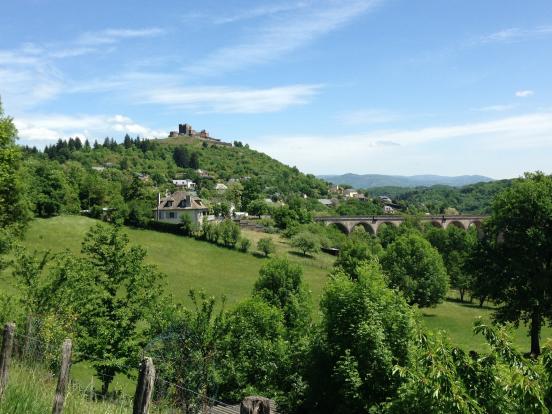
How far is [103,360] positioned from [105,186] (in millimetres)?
77287

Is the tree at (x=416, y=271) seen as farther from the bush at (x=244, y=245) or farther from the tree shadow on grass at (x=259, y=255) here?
the bush at (x=244, y=245)

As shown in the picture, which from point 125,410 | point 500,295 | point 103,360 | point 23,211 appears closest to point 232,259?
point 23,211

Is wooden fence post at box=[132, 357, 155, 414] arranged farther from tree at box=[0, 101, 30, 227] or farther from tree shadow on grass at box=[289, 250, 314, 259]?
tree shadow on grass at box=[289, 250, 314, 259]

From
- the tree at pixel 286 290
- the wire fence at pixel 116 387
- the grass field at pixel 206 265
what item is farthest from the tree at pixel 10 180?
the tree at pixel 286 290

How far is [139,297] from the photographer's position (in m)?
22.3

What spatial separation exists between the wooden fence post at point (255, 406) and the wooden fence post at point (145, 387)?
1.56 m

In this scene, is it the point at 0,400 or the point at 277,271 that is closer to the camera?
the point at 0,400

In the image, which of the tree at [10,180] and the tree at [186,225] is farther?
the tree at [186,225]

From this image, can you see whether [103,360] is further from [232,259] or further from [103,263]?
[232,259]

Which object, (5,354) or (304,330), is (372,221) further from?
(5,354)

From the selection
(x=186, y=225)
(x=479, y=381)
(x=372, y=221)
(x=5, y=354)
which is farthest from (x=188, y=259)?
(x=479, y=381)

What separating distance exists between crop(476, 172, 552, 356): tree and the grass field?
20585 mm

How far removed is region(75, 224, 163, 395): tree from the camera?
20672mm

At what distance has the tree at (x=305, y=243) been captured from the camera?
9075 centimetres
